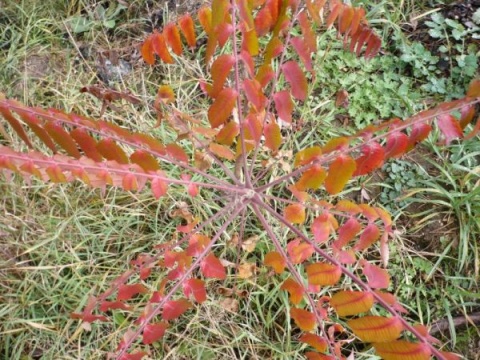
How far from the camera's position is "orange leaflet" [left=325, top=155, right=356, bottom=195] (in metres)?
1.19

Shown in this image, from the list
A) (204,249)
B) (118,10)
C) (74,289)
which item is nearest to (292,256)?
(204,249)

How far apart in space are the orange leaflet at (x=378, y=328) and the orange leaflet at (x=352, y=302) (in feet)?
0.14

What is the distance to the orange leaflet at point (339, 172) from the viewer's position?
1.19 metres

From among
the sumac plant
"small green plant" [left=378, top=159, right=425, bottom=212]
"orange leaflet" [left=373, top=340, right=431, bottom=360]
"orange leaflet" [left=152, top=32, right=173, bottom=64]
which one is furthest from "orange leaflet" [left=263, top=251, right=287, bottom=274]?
"small green plant" [left=378, top=159, right=425, bottom=212]

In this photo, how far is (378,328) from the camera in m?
1.09

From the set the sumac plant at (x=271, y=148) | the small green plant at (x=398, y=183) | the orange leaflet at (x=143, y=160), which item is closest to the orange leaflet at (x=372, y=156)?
the sumac plant at (x=271, y=148)

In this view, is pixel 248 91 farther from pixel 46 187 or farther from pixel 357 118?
pixel 46 187

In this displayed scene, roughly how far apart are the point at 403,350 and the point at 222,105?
2.21ft

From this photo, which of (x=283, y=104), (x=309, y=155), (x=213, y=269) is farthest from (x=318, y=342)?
(x=283, y=104)

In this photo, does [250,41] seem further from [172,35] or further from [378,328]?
[378,328]

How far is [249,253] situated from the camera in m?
2.22

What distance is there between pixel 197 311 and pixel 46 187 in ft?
2.97

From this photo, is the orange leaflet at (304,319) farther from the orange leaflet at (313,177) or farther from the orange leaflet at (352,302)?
the orange leaflet at (313,177)

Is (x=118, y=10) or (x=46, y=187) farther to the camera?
(x=118, y=10)
